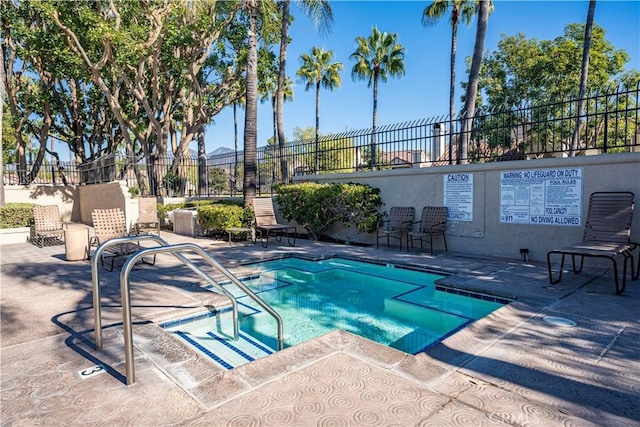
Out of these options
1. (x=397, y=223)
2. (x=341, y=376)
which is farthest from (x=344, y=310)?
(x=397, y=223)

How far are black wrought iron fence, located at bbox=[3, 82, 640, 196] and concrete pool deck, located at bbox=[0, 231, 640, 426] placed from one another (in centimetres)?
394

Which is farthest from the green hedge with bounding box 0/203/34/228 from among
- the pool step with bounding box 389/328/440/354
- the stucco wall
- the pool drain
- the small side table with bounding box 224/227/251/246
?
the pool drain

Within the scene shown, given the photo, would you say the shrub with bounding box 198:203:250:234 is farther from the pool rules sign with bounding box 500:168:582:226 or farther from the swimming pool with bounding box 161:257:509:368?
the pool rules sign with bounding box 500:168:582:226

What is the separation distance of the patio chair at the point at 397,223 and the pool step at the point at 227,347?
18.6 ft

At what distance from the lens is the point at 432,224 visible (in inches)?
346

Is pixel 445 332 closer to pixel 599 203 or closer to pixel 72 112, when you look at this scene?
pixel 599 203

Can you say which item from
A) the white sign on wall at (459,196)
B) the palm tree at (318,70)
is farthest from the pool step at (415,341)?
the palm tree at (318,70)

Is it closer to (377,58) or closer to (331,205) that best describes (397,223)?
(331,205)

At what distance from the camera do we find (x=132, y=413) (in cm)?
233

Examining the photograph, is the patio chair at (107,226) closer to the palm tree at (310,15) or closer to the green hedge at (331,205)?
the green hedge at (331,205)

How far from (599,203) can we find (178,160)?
49.0 ft

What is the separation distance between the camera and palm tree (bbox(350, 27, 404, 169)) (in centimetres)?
2803

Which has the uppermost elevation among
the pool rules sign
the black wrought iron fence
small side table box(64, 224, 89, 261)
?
the black wrought iron fence

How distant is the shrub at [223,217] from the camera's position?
10.6 meters
